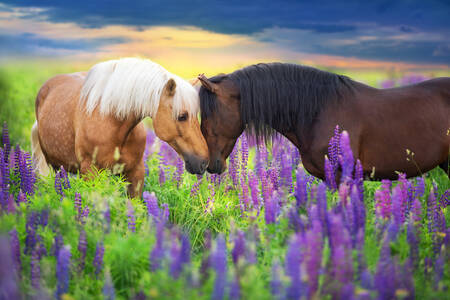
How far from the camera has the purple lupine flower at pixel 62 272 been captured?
2240mm

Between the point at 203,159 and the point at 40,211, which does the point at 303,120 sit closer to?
the point at 203,159

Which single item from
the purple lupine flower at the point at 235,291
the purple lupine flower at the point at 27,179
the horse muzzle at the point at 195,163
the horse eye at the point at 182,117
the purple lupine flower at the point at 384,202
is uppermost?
the horse eye at the point at 182,117

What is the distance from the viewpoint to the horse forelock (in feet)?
13.4

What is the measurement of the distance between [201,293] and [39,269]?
1.02 metres

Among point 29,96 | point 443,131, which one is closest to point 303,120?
point 443,131

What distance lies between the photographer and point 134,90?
4.14 m

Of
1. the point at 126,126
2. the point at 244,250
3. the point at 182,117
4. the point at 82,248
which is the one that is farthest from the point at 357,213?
the point at 126,126

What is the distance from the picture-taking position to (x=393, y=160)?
4.11m

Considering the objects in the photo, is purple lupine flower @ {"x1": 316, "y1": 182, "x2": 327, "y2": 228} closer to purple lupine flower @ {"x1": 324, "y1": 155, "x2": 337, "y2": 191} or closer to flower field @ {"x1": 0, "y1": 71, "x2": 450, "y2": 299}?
flower field @ {"x1": 0, "y1": 71, "x2": 450, "y2": 299}

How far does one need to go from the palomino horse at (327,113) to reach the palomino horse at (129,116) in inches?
10.4

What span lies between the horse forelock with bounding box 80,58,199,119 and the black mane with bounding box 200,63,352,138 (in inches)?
8.4

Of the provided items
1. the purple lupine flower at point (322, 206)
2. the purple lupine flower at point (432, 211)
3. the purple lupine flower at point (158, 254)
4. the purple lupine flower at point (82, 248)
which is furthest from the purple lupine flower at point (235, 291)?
the purple lupine flower at point (432, 211)

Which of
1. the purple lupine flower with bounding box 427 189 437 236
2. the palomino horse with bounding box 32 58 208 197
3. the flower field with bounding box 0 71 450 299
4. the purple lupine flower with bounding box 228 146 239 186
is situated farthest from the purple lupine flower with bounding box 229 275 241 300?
the purple lupine flower with bounding box 228 146 239 186

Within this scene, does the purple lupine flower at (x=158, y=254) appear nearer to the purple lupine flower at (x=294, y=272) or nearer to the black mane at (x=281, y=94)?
the purple lupine flower at (x=294, y=272)
